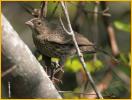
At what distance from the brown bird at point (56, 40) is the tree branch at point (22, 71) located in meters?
2.40

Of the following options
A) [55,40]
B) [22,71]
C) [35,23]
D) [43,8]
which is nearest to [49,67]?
[43,8]

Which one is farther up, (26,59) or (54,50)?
(26,59)

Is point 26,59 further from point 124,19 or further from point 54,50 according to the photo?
point 124,19

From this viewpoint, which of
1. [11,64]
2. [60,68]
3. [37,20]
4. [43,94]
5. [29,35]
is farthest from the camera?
[29,35]

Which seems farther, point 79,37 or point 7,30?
point 79,37

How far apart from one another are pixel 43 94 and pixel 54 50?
2.45 metres

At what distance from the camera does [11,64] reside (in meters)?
2.51

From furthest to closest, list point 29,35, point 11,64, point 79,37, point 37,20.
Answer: point 29,35, point 79,37, point 37,20, point 11,64

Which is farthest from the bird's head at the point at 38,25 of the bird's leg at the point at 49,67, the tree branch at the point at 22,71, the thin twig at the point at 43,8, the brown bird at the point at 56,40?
the tree branch at the point at 22,71

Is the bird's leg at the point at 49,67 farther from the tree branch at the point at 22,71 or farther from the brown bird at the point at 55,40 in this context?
the tree branch at the point at 22,71

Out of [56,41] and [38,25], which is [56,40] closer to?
[56,41]

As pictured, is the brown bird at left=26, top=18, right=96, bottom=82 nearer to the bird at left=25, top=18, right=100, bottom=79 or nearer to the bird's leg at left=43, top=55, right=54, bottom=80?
the bird at left=25, top=18, right=100, bottom=79

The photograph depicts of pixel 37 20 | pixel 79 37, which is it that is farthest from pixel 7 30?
pixel 79 37

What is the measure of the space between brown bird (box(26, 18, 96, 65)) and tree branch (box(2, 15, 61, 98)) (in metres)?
2.40
